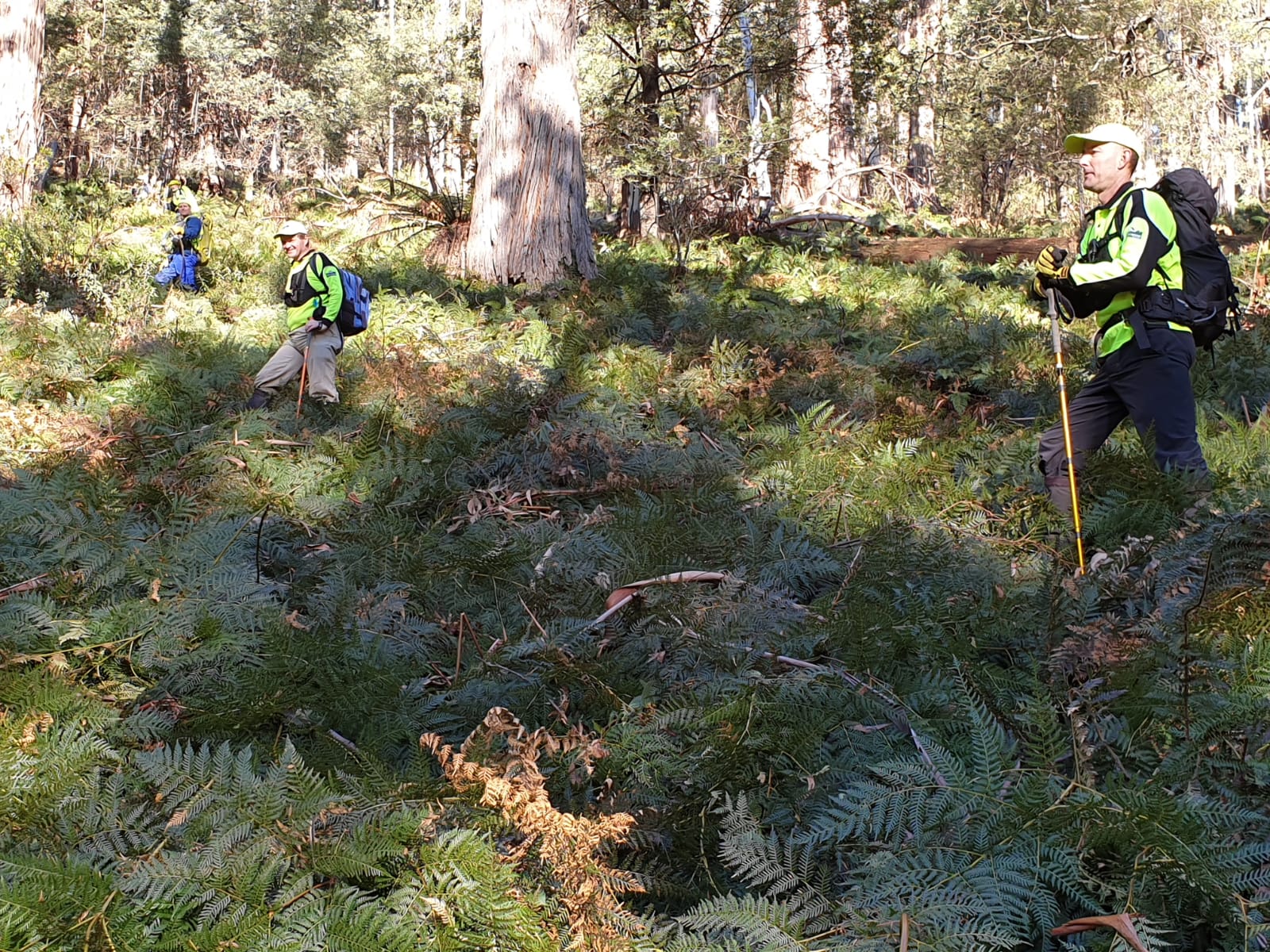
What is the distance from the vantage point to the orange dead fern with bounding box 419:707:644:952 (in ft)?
8.28

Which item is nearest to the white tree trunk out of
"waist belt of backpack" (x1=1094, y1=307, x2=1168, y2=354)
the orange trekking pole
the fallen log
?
the fallen log

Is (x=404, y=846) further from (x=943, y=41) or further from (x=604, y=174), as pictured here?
(x=943, y=41)

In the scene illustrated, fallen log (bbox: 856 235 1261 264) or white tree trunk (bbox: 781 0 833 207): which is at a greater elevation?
white tree trunk (bbox: 781 0 833 207)

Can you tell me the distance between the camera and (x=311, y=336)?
839 cm

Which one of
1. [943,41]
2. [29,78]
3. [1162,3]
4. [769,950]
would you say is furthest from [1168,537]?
[1162,3]

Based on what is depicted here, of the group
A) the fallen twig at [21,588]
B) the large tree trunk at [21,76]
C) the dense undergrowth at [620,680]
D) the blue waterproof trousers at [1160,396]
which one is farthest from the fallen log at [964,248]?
the large tree trunk at [21,76]

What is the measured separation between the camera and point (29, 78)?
16188 mm

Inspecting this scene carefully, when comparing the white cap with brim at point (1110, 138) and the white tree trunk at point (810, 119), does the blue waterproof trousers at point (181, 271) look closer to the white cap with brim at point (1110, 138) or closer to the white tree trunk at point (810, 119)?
the white tree trunk at point (810, 119)

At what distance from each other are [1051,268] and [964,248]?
10.0 metres

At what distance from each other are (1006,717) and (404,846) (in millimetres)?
2056

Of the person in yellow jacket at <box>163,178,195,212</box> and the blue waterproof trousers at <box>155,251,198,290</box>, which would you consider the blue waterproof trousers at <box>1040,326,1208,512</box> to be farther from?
the person in yellow jacket at <box>163,178,195,212</box>

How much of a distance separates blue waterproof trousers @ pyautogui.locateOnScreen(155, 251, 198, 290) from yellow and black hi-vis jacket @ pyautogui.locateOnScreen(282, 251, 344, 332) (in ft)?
14.1

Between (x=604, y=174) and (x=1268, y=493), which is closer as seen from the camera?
(x=1268, y=493)

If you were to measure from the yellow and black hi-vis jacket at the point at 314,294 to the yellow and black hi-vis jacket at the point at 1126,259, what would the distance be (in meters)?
5.57
